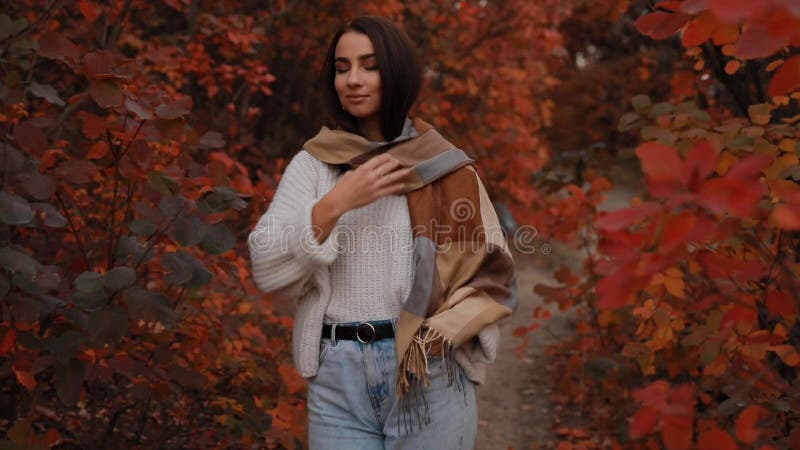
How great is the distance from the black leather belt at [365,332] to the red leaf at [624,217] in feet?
3.35

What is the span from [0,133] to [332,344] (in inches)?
51.6

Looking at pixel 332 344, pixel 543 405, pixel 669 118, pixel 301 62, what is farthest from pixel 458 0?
pixel 332 344

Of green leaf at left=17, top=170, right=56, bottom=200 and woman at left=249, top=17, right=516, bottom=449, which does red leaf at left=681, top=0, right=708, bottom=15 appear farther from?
green leaf at left=17, top=170, right=56, bottom=200

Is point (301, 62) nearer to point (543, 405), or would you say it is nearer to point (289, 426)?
point (543, 405)

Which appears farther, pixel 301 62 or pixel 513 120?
pixel 513 120

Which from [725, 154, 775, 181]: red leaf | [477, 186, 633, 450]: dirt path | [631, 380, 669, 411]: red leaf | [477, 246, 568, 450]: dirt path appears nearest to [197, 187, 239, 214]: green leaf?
[631, 380, 669, 411]: red leaf

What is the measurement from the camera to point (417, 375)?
2.07m

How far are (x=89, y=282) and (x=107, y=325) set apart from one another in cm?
15

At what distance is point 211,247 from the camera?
2371 mm

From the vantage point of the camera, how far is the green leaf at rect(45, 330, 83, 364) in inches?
96.1

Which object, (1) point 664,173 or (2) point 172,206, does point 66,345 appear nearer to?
(2) point 172,206

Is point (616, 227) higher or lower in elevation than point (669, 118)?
lower

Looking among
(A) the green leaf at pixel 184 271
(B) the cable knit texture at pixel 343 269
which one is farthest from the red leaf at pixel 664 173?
(A) the green leaf at pixel 184 271

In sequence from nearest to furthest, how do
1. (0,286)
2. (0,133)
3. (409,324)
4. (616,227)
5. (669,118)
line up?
(616,227) → (409,324) → (0,286) → (0,133) → (669,118)
